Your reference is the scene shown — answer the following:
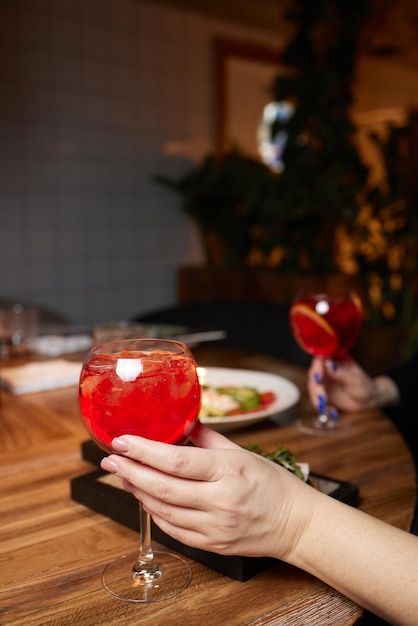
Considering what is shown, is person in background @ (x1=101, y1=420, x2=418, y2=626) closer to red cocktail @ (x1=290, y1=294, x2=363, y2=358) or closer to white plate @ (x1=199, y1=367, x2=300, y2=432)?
white plate @ (x1=199, y1=367, x2=300, y2=432)

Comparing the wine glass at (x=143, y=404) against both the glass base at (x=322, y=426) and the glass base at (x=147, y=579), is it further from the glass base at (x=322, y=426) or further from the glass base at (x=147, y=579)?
the glass base at (x=322, y=426)

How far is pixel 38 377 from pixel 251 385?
50 cm

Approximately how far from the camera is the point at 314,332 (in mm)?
1180

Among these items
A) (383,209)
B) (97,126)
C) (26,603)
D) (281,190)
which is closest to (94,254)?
(97,126)

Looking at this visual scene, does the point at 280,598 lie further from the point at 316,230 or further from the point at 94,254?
the point at 94,254

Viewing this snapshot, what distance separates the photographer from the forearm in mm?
592

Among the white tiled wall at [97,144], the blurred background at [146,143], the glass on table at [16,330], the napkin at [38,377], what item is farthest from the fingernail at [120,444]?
the white tiled wall at [97,144]

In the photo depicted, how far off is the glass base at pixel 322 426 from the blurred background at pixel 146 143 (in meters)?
2.60

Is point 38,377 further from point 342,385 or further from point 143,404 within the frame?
point 143,404

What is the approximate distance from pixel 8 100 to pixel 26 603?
410 centimetres

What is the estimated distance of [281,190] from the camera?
409cm

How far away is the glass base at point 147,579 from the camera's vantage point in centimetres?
63

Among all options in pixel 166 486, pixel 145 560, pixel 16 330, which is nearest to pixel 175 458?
pixel 166 486

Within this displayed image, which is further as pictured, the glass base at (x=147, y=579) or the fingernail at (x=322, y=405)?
the fingernail at (x=322, y=405)
